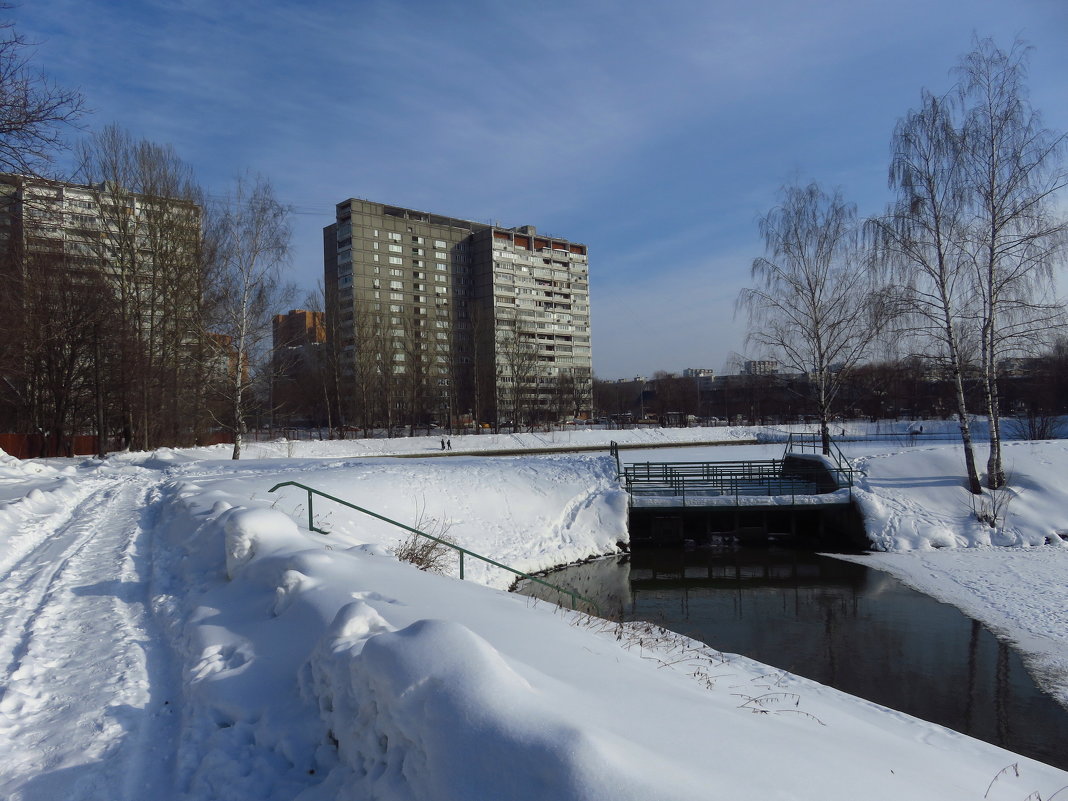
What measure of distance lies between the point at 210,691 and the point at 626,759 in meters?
3.38

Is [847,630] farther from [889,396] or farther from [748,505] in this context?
[889,396]

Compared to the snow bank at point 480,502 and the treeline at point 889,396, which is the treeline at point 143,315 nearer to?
the snow bank at point 480,502

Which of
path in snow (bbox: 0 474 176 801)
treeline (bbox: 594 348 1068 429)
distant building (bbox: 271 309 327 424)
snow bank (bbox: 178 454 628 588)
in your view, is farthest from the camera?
distant building (bbox: 271 309 327 424)

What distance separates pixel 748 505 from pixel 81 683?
20395 mm

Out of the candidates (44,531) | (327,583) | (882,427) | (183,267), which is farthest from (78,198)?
(882,427)

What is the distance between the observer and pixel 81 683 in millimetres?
4922

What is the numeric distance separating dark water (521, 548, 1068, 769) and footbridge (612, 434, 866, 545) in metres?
1.81

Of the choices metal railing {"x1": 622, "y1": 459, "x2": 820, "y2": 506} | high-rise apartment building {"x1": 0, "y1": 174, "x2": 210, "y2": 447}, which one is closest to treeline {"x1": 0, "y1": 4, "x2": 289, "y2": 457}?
high-rise apartment building {"x1": 0, "y1": 174, "x2": 210, "y2": 447}

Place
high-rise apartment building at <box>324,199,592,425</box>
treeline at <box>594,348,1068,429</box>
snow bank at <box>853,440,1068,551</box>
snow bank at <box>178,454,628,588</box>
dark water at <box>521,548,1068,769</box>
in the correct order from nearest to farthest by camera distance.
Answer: dark water at <box>521,548,1068,769</box>, snow bank at <box>178,454,628,588</box>, snow bank at <box>853,440,1068,551</box>, treeline at <box>594,348,1068,429</box>, high-rise apartment building at <box>324,199,592,425</box>

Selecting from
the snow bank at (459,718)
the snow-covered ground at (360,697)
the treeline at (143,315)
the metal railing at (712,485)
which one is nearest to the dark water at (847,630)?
the snow-covered ground at (360,697)

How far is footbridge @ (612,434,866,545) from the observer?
22.2 m

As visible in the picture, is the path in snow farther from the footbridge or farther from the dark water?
the footbridge

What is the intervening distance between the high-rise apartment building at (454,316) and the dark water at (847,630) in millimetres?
39747

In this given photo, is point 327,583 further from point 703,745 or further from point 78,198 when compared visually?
point 78,198
